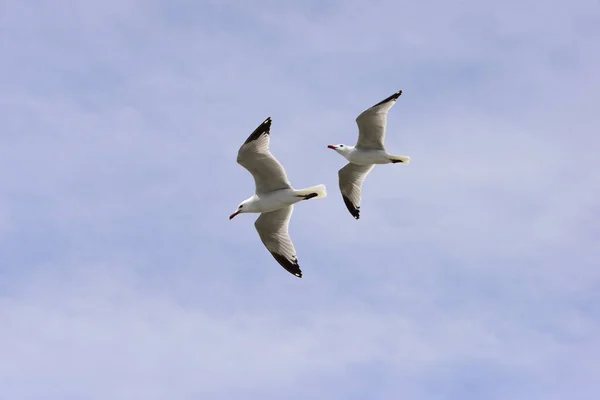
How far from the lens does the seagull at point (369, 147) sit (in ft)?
84.1

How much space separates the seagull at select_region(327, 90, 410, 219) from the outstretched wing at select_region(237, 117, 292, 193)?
11.2 ft

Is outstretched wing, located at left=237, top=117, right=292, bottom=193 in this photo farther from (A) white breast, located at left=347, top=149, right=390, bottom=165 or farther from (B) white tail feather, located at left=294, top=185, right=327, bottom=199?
(A) white breast, located at left=347, top=149, right=390, bottom=165

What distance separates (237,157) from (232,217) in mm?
1934

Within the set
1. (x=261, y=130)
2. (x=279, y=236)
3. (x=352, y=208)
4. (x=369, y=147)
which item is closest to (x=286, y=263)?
(x=279, y=236)

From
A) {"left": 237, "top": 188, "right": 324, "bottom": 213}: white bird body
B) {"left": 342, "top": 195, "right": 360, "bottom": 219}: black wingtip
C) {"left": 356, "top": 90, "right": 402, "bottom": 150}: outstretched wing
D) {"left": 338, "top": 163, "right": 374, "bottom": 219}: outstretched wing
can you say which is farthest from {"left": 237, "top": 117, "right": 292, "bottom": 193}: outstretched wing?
{"left": 342, "top": 195, "right": 360, "bottom": 219}: black wingtip

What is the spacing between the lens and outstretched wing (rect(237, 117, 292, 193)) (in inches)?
887

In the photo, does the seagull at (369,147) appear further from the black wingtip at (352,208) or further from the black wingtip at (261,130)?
the black wingtip at (261,130)

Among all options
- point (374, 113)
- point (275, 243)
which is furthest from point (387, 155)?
point (275, 243)

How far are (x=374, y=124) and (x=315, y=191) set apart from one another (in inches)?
129

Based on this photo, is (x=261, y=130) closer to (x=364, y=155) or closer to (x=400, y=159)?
(x=364, y=155)

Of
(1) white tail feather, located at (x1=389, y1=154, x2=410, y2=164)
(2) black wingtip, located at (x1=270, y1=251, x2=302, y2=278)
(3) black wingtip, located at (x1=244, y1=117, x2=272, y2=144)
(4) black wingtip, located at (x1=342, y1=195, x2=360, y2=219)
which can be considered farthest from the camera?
(4) black wingtip, located at (x1=342, y1=195, x2=360, y2=219)

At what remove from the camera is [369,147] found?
26391mm

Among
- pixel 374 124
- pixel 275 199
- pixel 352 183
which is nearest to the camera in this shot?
pixel 275 199

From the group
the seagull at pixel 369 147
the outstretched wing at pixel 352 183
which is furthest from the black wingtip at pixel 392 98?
the outstretched wing at pixel 352 183
